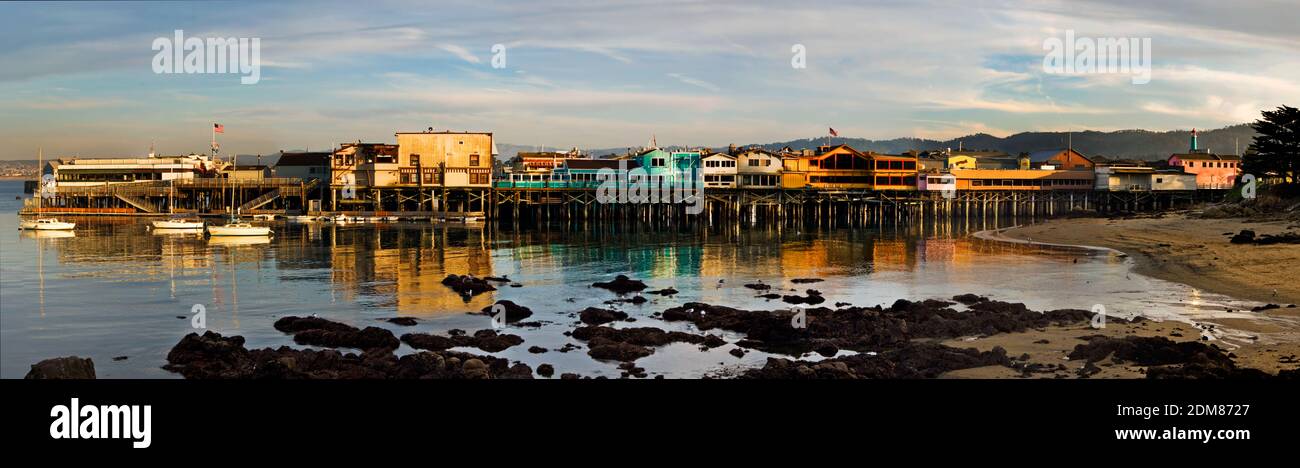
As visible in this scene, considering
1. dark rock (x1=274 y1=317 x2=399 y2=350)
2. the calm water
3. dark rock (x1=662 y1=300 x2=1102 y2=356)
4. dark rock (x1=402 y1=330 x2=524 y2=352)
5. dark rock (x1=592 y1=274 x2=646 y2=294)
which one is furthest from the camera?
dark rock (x1=592 y1=274 x2=646 y2=294)


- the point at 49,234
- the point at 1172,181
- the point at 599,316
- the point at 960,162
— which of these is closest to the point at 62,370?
the point at 599,316

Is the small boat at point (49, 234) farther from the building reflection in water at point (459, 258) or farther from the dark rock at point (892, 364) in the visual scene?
the dark rock at point (892, 364)

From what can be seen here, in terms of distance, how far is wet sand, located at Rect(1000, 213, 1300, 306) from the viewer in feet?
102

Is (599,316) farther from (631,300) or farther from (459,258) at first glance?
(459,258)

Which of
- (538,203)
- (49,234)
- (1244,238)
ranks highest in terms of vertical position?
(538,203)

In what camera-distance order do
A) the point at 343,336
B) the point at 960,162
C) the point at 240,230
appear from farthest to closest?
the point at 960,162 < the point at 240,230 < the point at 343,336

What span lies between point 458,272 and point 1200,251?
32.6 meters

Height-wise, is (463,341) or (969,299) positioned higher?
(969,299)

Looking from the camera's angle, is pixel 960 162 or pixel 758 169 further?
pixel 960 162

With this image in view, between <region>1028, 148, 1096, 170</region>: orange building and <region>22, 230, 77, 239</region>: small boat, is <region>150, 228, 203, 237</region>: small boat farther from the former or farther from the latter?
<region>1028, 148, 1096, 170</region>: orange building

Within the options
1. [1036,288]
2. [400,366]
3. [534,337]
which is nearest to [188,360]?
[400,366]

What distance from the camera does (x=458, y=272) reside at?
135ft

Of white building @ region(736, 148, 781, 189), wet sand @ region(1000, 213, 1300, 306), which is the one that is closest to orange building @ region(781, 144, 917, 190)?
white building @ region(736, 148, 781, 189)

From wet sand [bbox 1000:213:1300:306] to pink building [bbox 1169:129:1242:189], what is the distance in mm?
49526
